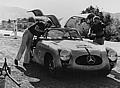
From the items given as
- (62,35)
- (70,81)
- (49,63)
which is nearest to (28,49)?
(62,35)

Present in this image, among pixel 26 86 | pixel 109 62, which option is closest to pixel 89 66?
pixel 109 62

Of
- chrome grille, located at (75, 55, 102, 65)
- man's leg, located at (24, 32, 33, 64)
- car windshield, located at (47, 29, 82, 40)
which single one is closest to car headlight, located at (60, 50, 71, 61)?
chrome grille, located at (75, 55, 102, 65)

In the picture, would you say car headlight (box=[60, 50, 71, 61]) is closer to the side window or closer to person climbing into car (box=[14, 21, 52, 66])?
the side window

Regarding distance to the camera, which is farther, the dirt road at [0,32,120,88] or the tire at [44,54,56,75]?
the tire at [44,54,56,75]

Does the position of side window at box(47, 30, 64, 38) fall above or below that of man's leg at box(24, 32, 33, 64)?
above

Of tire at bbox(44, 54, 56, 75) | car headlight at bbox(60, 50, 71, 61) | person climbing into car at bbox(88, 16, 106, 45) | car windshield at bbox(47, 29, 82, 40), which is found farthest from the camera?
person climbing into car at bbox(88, 16, 106, 45)

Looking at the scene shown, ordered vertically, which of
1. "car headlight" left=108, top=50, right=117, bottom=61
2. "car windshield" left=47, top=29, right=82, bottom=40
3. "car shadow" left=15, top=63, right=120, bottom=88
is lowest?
"car shadow" left=15, top=63, right=120, bottom=88

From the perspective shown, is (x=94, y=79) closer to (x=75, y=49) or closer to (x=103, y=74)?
(x=103, y=74)

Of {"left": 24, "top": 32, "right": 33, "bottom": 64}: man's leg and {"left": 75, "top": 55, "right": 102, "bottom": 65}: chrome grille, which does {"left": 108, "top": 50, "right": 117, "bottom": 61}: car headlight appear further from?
{"left": 24, "top": 32, "right": 33, "bottom": 64}: man's leg

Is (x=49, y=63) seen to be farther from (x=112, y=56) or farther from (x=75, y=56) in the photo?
(x=112, y=56)

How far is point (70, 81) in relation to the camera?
17.9 feet

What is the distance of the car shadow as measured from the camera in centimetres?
511

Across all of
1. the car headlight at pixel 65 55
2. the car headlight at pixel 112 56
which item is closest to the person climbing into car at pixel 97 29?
the car headlight at pixel 112 56

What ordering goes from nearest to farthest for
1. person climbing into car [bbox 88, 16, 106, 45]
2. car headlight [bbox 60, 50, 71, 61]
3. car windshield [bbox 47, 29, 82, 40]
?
car headlight [bbox 60, 50, 71, 61], car windshield [bbox 47, 29, 82, 40], person climbing into car [bbox 88, 16, 106, 45]
